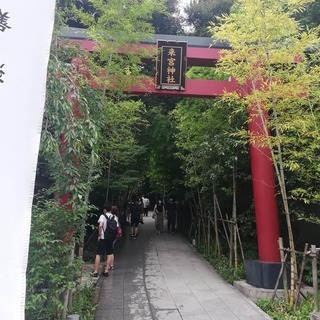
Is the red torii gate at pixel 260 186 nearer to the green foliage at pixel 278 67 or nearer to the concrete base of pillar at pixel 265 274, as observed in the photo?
the concrete base of pillar at pixel 265 274

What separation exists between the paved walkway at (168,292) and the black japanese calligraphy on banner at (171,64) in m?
3.93

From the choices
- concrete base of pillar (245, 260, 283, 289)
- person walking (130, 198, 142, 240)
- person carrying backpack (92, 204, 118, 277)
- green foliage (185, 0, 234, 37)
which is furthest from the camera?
green foliage (185, 0, 234, 37)

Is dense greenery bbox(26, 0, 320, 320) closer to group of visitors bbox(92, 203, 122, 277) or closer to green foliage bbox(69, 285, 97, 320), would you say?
green foliage bbox(69, 285, 97, 320)

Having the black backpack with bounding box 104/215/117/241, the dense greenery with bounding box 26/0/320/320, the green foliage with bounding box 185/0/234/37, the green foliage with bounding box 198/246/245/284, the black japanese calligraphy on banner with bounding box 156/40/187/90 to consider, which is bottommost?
the green foliage with bounding box 198/246/245/284

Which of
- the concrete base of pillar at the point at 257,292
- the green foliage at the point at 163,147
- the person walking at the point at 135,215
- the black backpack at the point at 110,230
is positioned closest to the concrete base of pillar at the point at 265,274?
the concrete base of pillar at the point at 257,292

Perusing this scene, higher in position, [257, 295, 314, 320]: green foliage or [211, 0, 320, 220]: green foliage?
[211, 0, 320, 220]: green foliage

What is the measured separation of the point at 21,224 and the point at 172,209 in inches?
516

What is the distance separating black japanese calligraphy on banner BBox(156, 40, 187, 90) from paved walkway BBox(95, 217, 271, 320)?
155 inches

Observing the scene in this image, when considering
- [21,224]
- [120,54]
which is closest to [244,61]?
[120,54]

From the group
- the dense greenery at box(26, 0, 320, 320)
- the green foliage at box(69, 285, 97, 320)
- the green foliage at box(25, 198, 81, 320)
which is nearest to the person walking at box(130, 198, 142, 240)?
the dense greenery at box(26, 0, 320, 320)

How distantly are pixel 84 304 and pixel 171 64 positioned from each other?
4.79 metres

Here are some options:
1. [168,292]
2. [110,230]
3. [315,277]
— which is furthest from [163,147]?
[315,277]

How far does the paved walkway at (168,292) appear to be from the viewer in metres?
5.46

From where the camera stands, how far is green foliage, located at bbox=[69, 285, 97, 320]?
4956 mm
